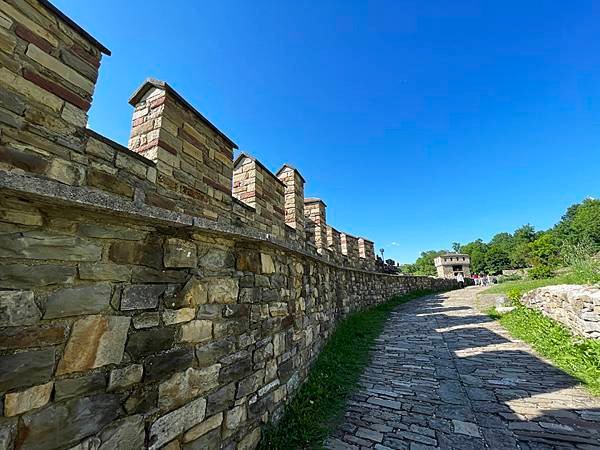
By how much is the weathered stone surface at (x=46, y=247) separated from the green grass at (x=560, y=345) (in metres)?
6.14

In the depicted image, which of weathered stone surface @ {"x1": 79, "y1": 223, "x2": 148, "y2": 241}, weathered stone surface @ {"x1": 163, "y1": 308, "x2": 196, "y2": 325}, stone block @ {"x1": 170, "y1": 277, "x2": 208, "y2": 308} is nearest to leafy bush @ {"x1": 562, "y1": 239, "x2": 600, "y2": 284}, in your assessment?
stone block @ {"x1": 170, "y1": 277, "x2": 208, "y2": 308}

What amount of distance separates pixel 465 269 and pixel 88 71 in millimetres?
44886

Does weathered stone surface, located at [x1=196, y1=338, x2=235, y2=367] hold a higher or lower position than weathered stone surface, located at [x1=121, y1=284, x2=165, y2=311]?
lower

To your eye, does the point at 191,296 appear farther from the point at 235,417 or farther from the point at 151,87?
the point at 151,87

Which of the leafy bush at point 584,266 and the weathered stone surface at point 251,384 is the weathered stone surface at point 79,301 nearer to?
the weathered stone surface at point 251,384

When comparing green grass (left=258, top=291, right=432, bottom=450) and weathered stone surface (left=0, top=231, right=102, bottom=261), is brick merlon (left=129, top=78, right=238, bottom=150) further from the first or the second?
green grass (left=258, top=291, right=432, bottom=450)

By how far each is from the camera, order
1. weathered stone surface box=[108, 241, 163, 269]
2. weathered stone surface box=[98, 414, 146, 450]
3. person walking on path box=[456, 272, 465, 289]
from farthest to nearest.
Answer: person walking on path box=[456, 272, 465, 289] → weathered stone surface box=[108, 241, 163, 269] → weathered stone surface box=[98, 414, 146, 450]

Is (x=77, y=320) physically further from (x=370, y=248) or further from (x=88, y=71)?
(x=370, y=248)

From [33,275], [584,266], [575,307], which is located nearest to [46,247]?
[33,275]

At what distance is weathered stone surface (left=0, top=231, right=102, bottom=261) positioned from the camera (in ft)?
4.63

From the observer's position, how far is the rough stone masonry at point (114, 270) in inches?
56.6

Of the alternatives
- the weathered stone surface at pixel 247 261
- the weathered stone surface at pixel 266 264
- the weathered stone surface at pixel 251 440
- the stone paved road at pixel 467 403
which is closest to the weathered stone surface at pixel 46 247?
the weathered stone surface at pixel 247 261

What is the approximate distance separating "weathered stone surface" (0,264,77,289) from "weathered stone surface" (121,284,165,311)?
0.35m

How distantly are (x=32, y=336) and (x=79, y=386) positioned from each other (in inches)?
15.9
